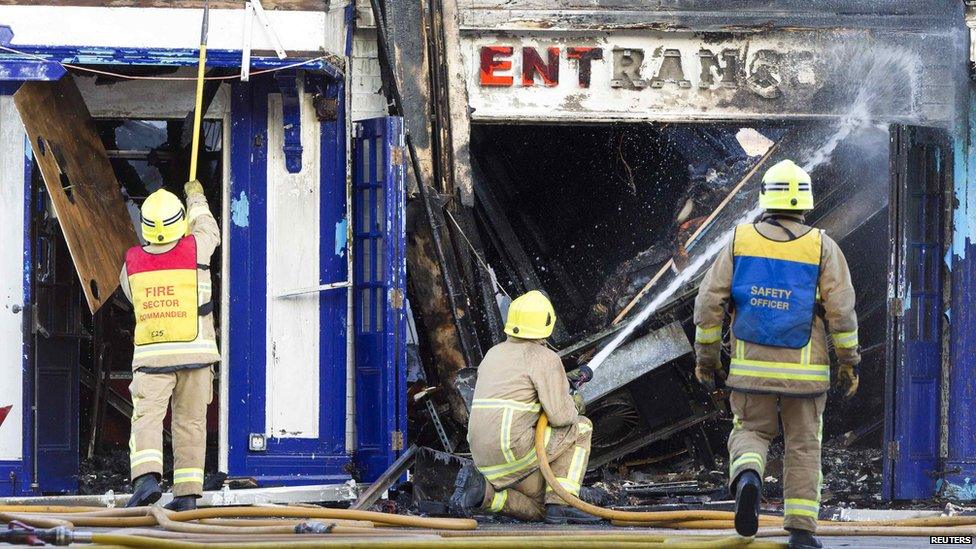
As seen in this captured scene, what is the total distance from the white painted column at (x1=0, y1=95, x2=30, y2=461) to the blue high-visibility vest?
5251 millimetres

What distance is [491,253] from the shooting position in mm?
13047

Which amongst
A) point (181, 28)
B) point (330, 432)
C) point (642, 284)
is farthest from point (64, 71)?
point (642, 284)

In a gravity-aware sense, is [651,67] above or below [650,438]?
above

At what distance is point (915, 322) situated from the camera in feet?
35.5

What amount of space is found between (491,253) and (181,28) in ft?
12.4

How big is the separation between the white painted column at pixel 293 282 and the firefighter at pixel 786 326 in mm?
Result: 4003

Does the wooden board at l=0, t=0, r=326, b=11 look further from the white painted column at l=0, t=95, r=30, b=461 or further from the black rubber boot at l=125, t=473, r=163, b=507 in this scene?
the black rubber boot at l=125, t=473, r=163, b=507

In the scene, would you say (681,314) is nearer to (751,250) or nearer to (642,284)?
(642,284)

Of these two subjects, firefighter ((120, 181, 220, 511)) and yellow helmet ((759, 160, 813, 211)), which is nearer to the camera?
yellow helmet ((759, 160, 813, 211))

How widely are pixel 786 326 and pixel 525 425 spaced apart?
2.01m

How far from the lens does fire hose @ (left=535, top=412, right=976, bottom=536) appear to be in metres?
7.85

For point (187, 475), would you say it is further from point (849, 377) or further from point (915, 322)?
point (915, 322)

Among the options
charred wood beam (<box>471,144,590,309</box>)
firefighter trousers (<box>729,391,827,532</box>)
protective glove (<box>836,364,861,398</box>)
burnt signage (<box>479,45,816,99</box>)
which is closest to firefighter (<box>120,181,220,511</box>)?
burnt signage (<box>479,45,816,99</box>)

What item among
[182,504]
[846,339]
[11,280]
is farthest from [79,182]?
[846,339]
